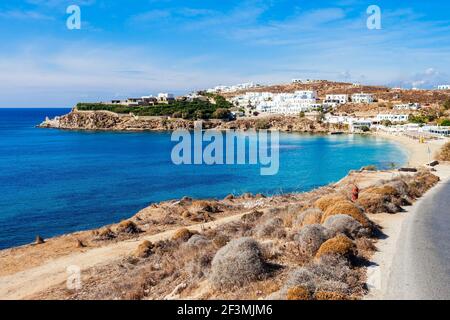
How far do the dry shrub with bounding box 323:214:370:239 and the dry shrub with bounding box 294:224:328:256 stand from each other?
1.08 metres

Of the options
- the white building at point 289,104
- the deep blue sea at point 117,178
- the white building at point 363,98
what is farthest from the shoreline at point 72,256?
the white building at point 363,98

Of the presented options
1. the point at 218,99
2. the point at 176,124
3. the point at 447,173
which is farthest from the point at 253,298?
the point at 218,99

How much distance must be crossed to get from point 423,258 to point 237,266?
6.02 meters

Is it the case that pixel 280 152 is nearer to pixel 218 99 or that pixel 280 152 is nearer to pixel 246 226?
pixel 246 226

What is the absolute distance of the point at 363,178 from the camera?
3575 centimetres

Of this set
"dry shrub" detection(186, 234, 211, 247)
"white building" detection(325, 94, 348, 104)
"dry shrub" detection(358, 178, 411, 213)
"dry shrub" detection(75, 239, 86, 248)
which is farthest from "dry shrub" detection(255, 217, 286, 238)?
"white building" detection(325, 94, 348, 104)

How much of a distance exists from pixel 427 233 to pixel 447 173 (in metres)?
25.0

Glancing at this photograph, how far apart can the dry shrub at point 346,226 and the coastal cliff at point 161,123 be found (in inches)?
3690

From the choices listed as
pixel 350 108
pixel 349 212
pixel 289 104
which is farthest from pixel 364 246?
pixel 289 104

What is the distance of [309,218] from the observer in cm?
1622

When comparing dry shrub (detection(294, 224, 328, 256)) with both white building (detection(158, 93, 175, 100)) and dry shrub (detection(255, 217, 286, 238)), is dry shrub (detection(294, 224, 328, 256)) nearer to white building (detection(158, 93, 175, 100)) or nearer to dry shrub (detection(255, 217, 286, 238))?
dry shrub (detection(255, 217, 286, 238))

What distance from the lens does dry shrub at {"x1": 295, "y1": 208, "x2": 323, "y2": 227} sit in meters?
16.0

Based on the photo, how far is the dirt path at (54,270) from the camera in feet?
43.8

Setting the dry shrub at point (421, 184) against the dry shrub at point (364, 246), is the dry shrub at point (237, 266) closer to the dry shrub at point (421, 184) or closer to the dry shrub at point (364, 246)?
the dry shrub at point (364, 246)
